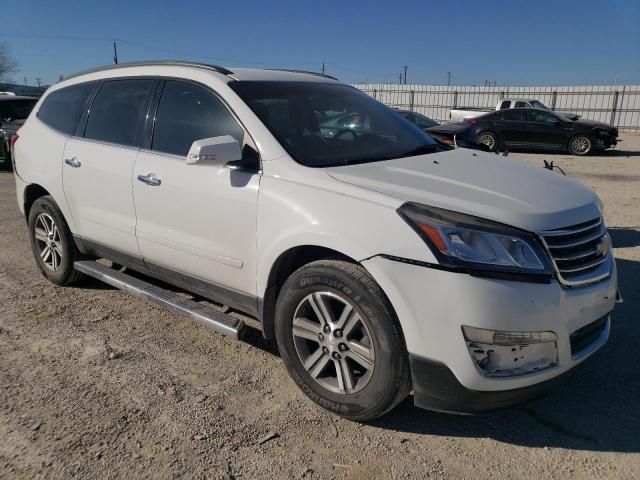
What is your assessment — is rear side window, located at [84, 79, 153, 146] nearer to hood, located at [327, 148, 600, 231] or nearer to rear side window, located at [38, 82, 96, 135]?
rear side window, located at [38, 82, 96, 135]

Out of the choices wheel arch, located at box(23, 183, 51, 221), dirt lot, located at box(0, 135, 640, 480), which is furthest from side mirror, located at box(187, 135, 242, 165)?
wheel arch, located at box(23, 183, 51, 221)

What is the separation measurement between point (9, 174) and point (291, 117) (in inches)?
430

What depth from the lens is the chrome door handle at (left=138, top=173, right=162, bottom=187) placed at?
354cm

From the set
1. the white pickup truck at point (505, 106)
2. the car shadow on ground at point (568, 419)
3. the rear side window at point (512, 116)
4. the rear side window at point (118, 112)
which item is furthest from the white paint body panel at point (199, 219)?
the white pickup truck at point (505, 106)

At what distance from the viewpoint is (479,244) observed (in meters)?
2.41

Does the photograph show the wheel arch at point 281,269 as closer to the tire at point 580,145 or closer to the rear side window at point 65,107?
the rear side window at point 65,107

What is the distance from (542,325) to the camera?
240 centimetres

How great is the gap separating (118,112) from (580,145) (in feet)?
55.8

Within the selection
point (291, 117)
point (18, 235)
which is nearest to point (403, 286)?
point (291, 117)

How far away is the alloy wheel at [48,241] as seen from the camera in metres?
4.69

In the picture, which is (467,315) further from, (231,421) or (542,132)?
(542,132)

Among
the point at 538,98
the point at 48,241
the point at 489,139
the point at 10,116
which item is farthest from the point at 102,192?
the point at 538,98

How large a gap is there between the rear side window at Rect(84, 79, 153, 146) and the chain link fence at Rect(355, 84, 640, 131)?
2713cm

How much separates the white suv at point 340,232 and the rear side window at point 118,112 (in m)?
0.02
